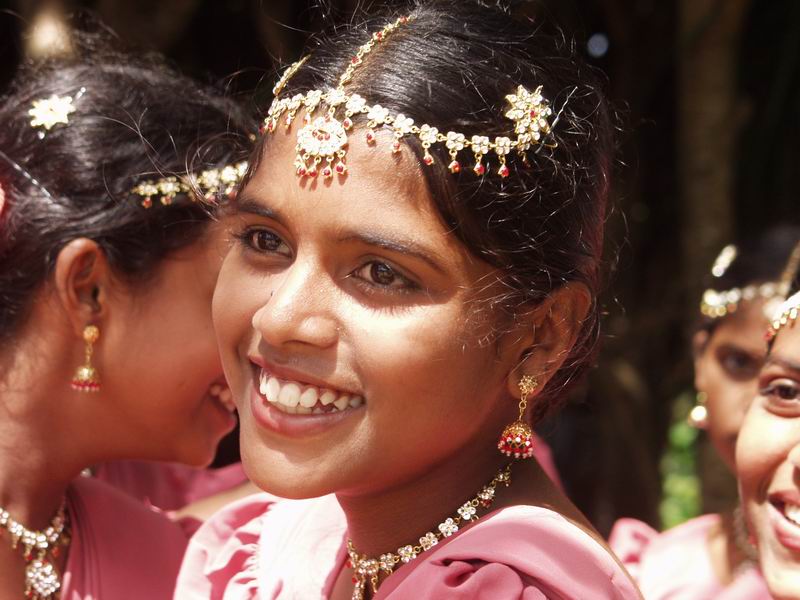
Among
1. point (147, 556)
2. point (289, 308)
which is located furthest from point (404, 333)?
point (147, 556)

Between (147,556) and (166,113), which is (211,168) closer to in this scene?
(166,113)

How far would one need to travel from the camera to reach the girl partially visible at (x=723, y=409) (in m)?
2.45

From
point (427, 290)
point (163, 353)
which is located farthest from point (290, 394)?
point (163, 353)

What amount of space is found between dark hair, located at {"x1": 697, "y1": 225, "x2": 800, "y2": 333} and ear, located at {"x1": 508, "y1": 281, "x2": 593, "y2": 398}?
116 centimetres

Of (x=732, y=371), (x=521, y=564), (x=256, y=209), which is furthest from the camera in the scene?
(x=732, y=371)

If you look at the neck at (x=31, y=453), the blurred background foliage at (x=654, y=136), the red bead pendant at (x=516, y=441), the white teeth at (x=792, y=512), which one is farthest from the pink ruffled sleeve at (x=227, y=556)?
the blurred background foliage at (x=654, y=136)

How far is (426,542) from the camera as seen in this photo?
66.8 inches

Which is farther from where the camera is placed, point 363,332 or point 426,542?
point 426,542

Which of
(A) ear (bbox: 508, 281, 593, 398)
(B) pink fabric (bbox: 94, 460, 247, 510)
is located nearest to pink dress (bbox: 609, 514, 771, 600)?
(A) ear (bbox: 508, 281, 593, 398)

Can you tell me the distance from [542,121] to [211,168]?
84cm

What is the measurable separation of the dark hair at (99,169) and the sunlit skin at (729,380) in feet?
4.33

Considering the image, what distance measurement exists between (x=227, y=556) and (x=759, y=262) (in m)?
1.56

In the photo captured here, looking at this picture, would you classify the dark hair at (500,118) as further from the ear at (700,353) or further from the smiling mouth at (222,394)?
the ear at (700,353)

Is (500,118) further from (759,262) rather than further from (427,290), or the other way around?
(759,262)
